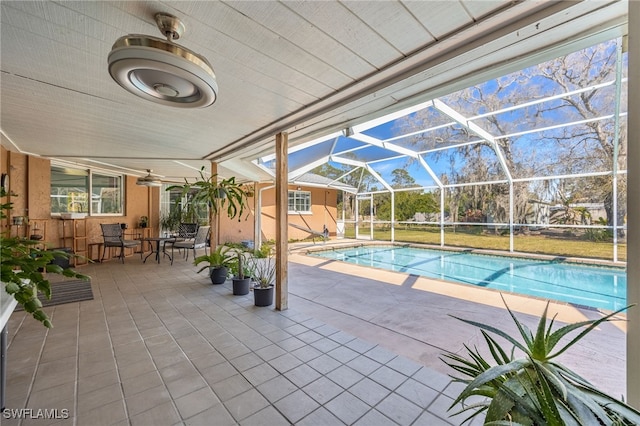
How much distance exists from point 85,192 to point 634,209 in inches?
358

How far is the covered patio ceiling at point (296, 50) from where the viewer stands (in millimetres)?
1465

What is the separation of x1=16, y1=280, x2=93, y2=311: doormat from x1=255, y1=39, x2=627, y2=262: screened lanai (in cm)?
431

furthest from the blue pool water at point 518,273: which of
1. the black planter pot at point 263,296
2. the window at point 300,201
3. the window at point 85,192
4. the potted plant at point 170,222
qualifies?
the window at point 85,192

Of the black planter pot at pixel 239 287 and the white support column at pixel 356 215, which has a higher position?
the white support column at pixel 356 215

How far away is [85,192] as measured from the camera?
21.9ft

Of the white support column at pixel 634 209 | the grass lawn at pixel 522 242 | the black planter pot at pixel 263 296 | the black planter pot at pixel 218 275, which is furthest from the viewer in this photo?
the grass lawn at pixel 522 242

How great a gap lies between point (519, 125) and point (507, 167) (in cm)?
191

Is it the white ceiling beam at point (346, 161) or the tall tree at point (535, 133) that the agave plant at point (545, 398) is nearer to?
the tall tree at point (535, 133)

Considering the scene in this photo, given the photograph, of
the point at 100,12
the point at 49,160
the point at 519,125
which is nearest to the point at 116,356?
the point at 100,12

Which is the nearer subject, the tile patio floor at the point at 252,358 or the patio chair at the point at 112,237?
the tile patio floor at the point at 252,358

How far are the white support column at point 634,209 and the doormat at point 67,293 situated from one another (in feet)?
17.5

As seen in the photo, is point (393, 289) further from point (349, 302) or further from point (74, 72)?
point (74, 72)

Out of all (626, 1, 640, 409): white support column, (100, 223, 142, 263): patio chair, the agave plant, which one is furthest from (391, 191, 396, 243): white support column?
the agave plant

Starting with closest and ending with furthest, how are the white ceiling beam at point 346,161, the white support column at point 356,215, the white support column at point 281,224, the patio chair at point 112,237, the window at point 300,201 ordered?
the white support column at point 281,224 < the patio chair at point 112,237 < the white ceiling beam at point 346,161 < the window at point 300,201 < the white support column at point 356,215
